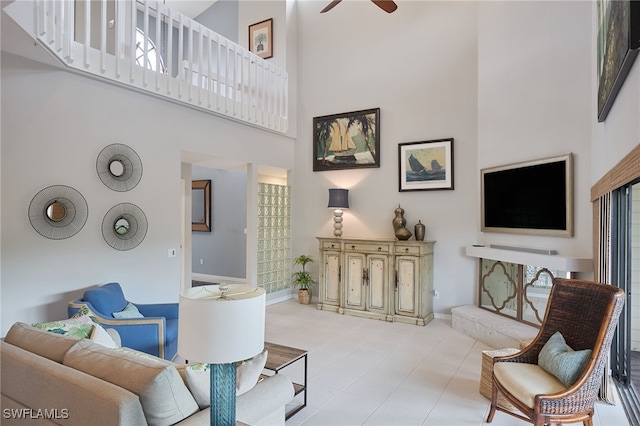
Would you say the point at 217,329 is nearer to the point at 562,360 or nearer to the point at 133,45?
the point at 562,360

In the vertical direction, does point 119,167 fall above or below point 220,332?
above

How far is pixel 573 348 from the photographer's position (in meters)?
2.50

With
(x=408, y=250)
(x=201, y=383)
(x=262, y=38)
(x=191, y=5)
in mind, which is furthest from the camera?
(x=191, y=5)

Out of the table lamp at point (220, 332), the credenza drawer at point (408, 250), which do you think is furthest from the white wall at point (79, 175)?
the credenza drawer at point (408, 250)

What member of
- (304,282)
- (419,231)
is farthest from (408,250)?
(304,282)

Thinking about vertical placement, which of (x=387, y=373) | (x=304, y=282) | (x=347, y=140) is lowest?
(x=387, y=373)

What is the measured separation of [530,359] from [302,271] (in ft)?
14.3

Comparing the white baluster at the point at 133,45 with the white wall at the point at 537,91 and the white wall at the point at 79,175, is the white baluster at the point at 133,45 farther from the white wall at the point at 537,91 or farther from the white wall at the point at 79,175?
the white wall at the point at 537,91

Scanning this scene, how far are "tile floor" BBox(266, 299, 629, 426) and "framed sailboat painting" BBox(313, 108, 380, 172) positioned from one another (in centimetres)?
251

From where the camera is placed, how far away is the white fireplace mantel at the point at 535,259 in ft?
11.0

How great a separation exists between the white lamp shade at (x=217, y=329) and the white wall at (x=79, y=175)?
9.42ft

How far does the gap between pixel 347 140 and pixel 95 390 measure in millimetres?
5238

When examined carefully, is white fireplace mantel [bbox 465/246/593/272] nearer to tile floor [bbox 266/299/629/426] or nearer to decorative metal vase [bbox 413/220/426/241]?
decorative metal vase [bbox 413/220/426/241]

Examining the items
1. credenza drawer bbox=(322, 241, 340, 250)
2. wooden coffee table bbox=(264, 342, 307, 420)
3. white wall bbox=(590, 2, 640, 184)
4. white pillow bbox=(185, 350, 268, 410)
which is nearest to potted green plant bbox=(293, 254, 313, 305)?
credenza drawer bbox=(322, 241, 340, 250)
